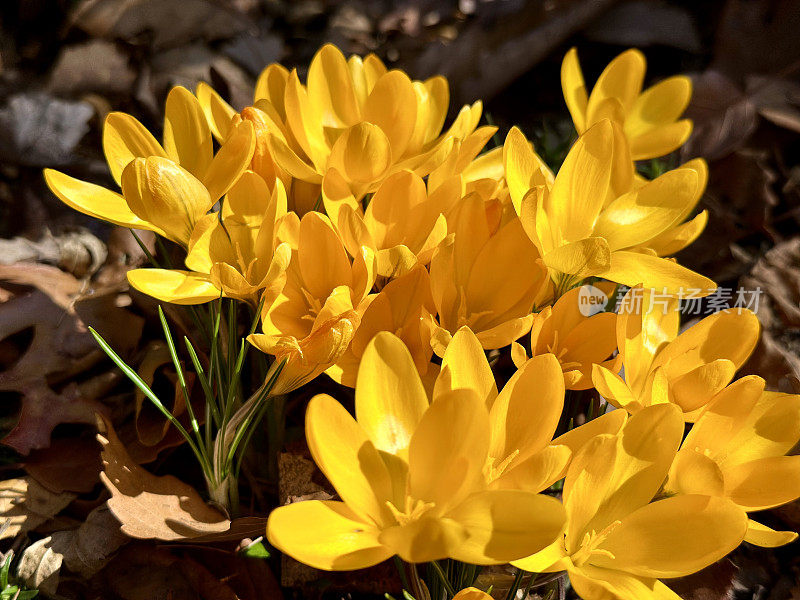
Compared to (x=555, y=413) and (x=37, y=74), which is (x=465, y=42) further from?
(x=555, y=413)

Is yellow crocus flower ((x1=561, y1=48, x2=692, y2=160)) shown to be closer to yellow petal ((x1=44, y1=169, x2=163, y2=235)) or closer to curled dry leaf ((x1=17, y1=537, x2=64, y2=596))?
yellow petal ((x1=44, y1=169, x2=163, y2=235))

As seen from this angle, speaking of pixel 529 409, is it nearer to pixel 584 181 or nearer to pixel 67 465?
pixel 584 181

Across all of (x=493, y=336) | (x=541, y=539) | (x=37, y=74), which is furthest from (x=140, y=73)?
(x=541, y=539)

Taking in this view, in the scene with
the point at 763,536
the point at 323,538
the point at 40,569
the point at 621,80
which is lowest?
the point at 40,569

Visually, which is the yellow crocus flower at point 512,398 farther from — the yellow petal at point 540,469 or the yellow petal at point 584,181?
the yellow petal at point 584,181

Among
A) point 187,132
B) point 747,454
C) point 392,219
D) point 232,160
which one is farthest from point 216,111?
point 747,454
